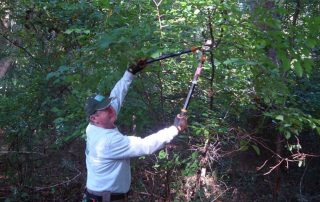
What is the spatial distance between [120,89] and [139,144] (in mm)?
920

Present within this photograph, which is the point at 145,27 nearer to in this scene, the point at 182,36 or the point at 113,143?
the point at 182,36

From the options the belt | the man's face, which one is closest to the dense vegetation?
the man's face

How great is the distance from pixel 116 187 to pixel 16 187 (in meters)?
3.45

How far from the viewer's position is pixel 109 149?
3773mm

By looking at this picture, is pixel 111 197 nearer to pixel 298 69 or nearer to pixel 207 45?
pixel 207 45

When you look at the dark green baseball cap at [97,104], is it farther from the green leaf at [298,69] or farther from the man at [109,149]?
the green leaf at [298,69]

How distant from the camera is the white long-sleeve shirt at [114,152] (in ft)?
11.9

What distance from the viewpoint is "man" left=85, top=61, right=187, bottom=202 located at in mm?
3676

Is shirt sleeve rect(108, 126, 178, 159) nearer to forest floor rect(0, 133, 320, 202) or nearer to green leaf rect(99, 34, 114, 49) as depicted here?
green leaf rect(99, 34, 114, 49)

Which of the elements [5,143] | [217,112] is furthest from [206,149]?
[5,143]

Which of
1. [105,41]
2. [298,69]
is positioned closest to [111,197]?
[105,41]

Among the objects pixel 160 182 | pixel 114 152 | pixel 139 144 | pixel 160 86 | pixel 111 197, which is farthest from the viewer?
pixel 160 182

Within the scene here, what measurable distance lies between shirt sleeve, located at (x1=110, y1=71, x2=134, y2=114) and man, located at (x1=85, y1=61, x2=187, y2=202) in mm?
139

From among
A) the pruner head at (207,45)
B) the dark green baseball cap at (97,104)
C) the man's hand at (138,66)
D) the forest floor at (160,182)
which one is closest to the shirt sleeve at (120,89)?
the man's hand at (138,66)
